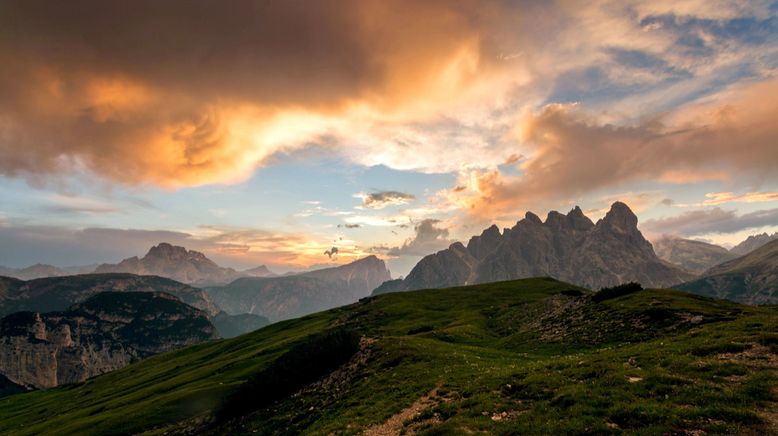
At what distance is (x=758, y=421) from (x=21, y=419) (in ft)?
568

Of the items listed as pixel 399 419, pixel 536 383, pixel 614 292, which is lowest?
pixel 399 419

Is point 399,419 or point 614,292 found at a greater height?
point 614,292

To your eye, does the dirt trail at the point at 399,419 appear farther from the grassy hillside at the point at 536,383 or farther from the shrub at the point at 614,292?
the shrub at the point at 614,292

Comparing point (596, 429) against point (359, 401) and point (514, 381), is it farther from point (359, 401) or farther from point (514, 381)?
point (359, 401)

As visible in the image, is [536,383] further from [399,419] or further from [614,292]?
[614,292]

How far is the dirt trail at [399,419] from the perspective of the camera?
27.2m

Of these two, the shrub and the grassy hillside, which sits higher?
the shrub

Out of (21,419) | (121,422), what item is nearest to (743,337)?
(121,422)

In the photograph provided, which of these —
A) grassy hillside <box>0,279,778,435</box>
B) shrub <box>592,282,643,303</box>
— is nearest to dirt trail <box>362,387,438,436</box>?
grassy hillside <box>0,279,778,435</box>

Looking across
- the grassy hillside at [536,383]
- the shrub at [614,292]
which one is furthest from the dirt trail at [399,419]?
the shrub at [614,292]

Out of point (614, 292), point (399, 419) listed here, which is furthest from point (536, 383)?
point (614, 292)

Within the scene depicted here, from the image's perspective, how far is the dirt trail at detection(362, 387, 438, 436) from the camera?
27.2 metres

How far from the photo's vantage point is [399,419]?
94.8ft

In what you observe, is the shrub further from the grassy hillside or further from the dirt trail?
the dirt trail
